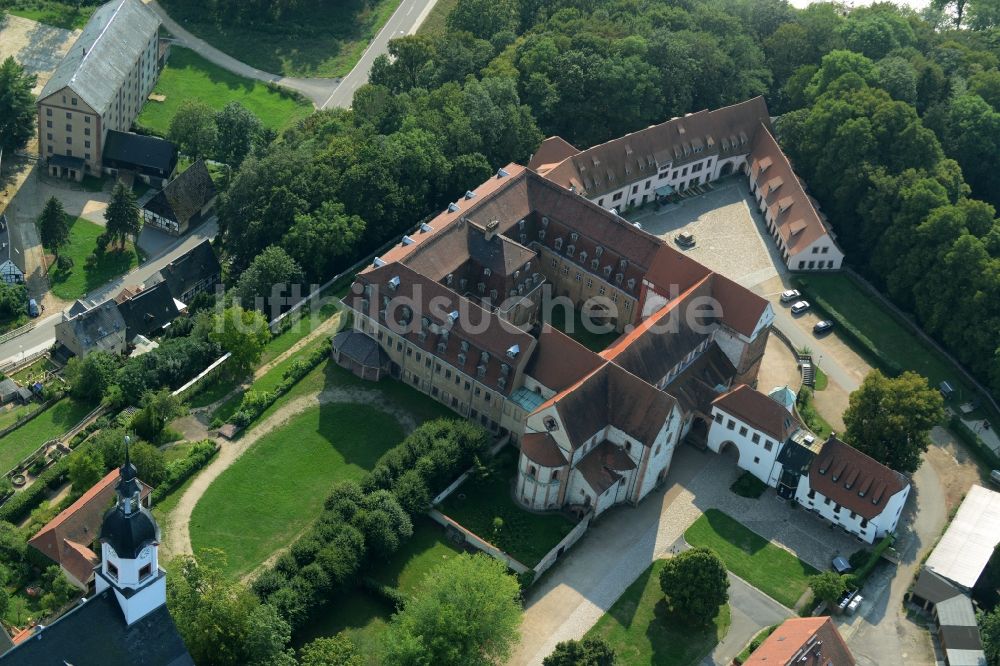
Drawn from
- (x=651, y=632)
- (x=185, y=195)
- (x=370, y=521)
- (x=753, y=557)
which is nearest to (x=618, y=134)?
(x=185, y=195)

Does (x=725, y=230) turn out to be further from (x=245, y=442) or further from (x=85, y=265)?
(x=85, y=265)

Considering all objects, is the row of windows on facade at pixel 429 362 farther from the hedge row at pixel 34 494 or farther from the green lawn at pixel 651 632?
the hedge row at pixel 34 494

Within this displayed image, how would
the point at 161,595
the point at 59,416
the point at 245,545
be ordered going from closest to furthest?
the point at 161,595, the point at 245,545, the point at 59,416

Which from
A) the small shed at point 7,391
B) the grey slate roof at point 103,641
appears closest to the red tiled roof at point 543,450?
the grey slate roof at point 103,641

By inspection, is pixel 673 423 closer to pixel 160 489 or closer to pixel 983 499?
pixel 983 499

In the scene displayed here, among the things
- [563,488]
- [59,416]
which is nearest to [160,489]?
[59,416]

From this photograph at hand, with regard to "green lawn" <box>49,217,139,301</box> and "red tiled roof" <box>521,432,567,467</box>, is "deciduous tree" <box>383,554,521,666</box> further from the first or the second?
"green lawn" <box>49,217,139,301</box>
